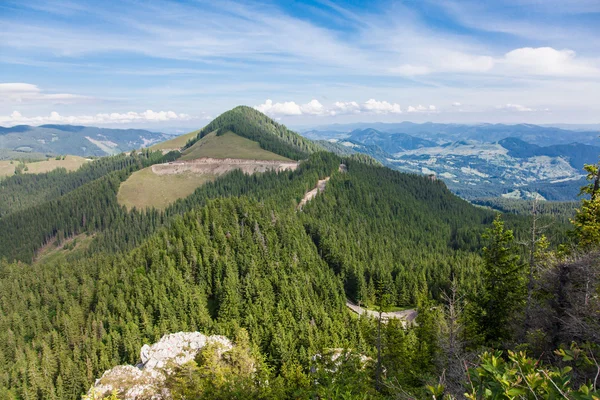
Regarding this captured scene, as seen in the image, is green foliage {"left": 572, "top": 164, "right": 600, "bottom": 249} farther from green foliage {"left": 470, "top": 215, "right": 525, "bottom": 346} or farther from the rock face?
the rock face

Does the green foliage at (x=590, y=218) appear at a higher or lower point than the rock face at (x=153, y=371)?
higher

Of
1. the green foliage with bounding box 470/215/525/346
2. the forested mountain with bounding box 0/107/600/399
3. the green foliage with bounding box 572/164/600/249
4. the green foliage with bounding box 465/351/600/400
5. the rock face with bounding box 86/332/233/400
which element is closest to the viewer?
the green foliage with bounding box 465/351/600/400

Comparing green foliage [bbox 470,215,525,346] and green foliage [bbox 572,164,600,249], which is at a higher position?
green foliage [bbox 572,164,600,249]

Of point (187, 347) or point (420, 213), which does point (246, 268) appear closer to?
point (187, 347)

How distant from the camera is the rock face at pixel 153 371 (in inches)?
1870

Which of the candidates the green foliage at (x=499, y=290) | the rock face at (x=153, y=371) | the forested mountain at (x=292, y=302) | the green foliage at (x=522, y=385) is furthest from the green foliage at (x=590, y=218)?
the rock face at (x=153, y=371)

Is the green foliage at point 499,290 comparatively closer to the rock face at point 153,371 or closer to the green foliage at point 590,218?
the green foliage at point 590,218

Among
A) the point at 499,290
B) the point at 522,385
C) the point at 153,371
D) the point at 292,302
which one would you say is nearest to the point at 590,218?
the point at 499,290

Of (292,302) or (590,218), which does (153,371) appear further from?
(590,218)

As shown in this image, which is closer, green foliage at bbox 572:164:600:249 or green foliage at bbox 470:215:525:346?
green foliage at bbox 572:164:600:249

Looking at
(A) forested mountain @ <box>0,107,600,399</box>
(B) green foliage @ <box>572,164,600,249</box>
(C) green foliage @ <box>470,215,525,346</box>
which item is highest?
(B) green foliage @ <box>572,164,600,249</box>

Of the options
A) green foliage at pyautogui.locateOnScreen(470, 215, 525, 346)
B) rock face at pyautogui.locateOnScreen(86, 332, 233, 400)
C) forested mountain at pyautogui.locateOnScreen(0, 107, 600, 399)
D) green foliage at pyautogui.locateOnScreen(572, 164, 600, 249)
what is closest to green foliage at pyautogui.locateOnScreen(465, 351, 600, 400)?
forested mountain at pyautogui.locateOnScreen(0, 107, 600, 399)

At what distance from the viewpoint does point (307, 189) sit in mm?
192375

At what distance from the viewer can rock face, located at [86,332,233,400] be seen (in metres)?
47.5
